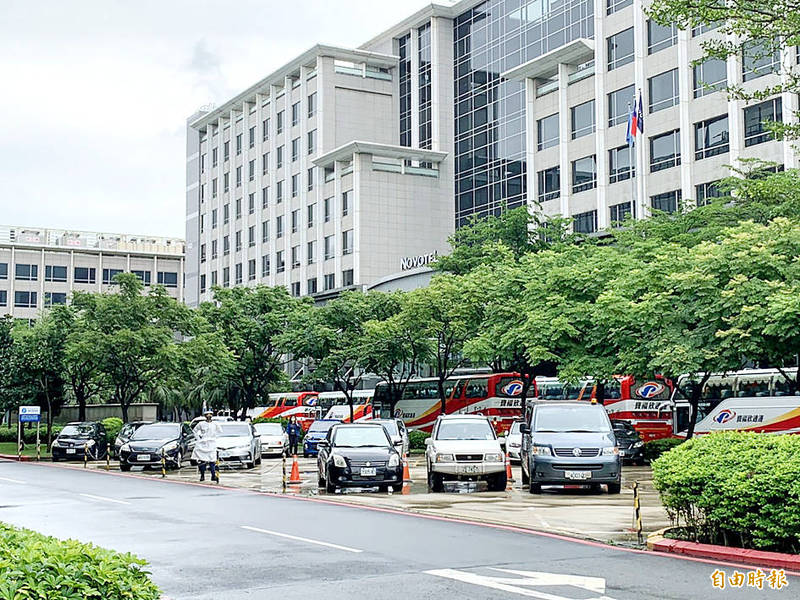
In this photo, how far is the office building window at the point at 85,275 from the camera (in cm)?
11238

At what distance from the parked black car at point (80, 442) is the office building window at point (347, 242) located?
33.1 m

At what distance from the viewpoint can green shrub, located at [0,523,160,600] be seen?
5.25 meters

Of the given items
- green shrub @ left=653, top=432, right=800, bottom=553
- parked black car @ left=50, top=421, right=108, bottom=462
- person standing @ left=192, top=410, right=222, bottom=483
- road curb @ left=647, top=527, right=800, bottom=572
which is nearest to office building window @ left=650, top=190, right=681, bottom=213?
parked black car @ left=50, top=421, right=108, bottom=462

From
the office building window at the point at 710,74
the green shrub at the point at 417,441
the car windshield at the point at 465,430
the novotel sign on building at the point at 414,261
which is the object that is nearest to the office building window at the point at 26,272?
the novotel sign on building at the point at 414,261

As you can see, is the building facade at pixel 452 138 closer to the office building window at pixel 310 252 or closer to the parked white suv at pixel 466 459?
the office building window at pixel 310 252

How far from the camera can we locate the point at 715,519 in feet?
39.2

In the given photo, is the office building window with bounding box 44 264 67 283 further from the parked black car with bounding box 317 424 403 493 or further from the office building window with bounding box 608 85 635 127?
the parked black car with bounding box 317 424 403 493

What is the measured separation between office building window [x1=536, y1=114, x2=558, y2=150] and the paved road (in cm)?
4185

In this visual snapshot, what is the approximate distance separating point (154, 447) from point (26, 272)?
8453cm

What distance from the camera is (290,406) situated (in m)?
66.1

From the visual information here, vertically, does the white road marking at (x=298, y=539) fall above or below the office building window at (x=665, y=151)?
below

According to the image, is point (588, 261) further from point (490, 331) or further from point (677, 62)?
point (677, 62)

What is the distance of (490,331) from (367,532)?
913 inches

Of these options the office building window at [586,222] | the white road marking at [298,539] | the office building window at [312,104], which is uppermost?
the office building window at [312,104]
